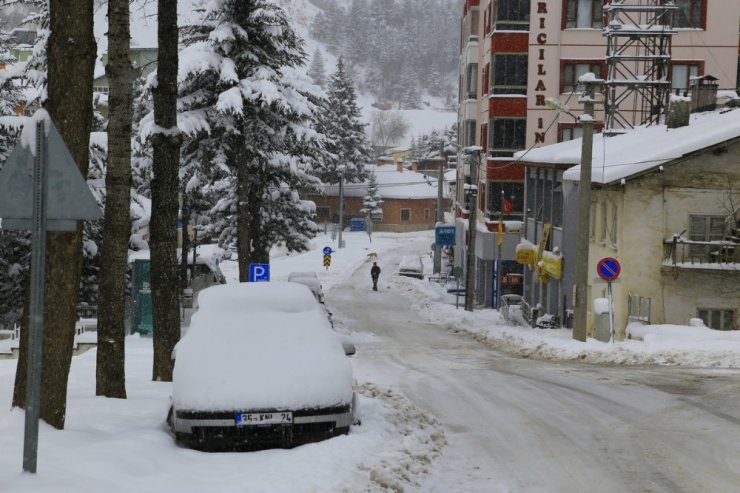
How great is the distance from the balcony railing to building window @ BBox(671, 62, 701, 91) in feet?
87.7

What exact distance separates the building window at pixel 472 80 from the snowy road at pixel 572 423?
3760 cm

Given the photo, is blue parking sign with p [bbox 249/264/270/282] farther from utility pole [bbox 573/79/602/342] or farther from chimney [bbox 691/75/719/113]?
chimney [bbox 691/75/719/113]

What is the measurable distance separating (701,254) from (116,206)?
1990 cm

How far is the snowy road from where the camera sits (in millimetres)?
9094

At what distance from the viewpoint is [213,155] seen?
103ft

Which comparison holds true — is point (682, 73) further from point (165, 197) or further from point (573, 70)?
point (165, 197)

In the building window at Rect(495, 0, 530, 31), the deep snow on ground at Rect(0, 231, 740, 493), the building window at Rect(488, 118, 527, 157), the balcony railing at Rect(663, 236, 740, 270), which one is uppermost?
the building window at Rect(495, 0, 530, 31)

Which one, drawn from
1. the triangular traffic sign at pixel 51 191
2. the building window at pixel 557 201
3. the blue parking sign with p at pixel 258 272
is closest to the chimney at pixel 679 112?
the building window at pixel 557 201

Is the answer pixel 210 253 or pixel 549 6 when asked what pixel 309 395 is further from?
pixel 210 253

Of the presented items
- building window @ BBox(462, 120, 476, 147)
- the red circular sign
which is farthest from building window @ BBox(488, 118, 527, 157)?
the red circular sign

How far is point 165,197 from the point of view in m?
14.3

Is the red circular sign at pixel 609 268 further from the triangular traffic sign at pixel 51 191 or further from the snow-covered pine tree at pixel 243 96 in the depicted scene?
the triangular traffic sign at pixel 51 191

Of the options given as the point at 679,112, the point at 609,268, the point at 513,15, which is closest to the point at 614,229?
the point at 679,112

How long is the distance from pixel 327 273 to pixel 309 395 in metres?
60.4
